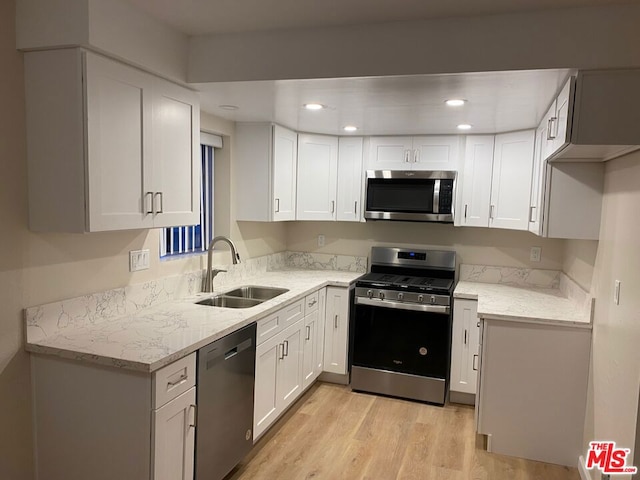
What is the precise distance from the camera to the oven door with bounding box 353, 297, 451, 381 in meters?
3.55

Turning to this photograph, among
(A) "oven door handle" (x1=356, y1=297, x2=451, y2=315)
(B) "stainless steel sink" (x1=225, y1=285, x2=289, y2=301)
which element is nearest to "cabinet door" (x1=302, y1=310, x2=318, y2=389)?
(B) "stainless steel sink" (x1=225, y1=285, x2=289, y2=301)

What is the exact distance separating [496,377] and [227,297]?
6.05 ft

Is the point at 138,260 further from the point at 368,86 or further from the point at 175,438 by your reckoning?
the point at 368,86

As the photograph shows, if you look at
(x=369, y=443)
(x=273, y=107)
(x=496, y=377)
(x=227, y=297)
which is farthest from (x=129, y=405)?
(x=496, y=377)

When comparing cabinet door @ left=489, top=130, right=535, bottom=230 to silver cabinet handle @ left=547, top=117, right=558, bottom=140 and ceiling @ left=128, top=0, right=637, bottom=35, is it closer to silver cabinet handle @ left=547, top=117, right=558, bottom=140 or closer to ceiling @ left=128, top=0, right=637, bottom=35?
silver cabinet handle @ left=547, top=117, right=558, bottom=140

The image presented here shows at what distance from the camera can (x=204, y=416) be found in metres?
2.20

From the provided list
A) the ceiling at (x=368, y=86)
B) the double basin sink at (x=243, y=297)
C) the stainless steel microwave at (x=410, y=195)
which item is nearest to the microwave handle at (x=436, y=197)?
the stainless steel microwave at (x=410, y=195)

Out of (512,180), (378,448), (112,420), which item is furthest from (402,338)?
(112,420)

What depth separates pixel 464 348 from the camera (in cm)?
355

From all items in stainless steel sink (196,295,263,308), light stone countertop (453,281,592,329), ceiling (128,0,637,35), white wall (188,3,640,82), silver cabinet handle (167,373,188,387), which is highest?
ceiling (128,0,637,35)

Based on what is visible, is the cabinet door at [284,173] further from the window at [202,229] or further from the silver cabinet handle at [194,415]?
the silver cabinet handle at [194,415]

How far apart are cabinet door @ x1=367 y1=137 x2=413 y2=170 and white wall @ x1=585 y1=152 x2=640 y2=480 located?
161 cm

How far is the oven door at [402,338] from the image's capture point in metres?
3.55

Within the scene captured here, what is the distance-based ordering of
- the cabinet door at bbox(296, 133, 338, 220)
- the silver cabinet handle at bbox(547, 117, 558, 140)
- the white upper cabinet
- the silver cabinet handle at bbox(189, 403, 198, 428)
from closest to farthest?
1. the silver cabinet handle at bbox(189, 403, 198, 428)
2. the silver cabinet handle at bbox(547, 117, 558, 140)
3. the white upper cabinet
4. the cabinet door at bbox(296, 133, 338, 220)
